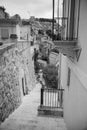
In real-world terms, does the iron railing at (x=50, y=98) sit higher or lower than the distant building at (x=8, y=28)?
lower

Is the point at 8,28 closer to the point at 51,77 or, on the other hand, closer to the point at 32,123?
the point at 51,77

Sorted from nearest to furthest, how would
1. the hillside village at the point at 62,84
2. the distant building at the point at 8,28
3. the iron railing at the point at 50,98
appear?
the hillside village at the point at 62,84, the iron railing at the point at 50,98, the distant building at the point at 8,28

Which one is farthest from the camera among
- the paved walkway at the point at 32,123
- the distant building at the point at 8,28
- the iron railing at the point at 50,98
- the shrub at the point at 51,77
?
the shrub at the point at 51,77

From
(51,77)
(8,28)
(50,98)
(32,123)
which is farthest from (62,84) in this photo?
(8,28)

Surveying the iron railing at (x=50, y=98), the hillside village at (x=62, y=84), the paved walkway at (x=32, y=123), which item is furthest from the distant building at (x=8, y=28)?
the paved walkway at (x=32, y=123)

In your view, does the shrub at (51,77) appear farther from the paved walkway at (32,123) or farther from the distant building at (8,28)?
the paved walkway at (32,123)

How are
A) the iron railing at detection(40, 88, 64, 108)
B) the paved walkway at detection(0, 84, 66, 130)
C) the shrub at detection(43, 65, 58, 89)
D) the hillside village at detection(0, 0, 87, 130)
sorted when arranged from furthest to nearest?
the shrub at detection(43, 65, 58, 89) < the iron railing at detection(40, 88, 64, 108) < the paved walkway at detection(0, 84, 66, 130) < the hillside village at detection(0, 0, 87, 130)

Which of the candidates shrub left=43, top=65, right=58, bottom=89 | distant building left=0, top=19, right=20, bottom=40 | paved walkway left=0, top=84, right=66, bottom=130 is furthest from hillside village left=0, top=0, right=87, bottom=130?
distant building left=0, top=19, right=20, bottom=40

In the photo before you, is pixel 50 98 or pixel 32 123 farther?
pixel 50 98

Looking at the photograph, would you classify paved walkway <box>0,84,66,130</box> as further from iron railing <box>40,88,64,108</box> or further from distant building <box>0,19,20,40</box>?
distant building <box>0,19,20,40</box>

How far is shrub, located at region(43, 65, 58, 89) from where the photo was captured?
1482 cm

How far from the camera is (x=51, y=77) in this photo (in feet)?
50.0

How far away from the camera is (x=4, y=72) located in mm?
6215

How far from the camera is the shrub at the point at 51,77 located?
14819 mm
